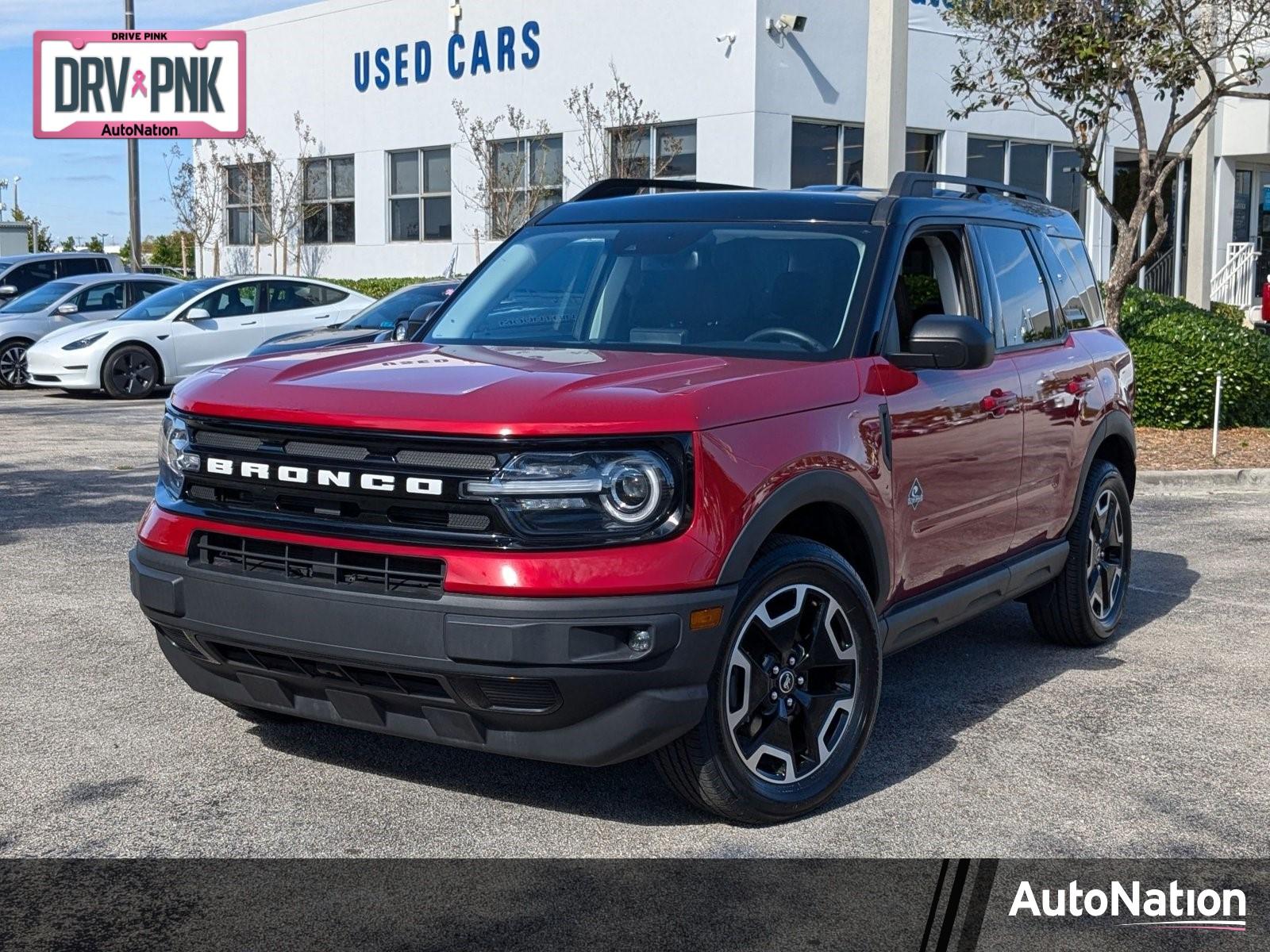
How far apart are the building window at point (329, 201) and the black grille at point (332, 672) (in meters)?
26.3

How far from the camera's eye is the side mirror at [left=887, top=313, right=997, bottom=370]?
16.9 ft

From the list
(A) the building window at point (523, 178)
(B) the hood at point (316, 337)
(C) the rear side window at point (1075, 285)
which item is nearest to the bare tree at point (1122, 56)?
(B) the hood at point (316, 337)

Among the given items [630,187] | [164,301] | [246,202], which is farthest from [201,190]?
[630,187]

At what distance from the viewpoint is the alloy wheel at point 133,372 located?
1934 centimetres

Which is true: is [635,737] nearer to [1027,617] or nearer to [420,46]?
[1027,617]

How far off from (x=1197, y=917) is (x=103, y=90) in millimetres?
31685

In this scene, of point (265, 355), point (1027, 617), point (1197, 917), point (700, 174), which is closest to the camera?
point (1197, 917)

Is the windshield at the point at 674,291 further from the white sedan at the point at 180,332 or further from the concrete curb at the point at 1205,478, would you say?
the white sedan at the point at 180,332

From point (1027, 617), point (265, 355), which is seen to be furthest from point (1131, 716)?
point (265, 355)

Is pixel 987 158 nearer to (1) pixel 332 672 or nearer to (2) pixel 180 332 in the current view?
(2) pixel 180 332

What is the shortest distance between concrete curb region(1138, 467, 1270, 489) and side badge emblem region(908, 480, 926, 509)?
25.8ft

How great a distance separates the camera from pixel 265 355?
5.25m

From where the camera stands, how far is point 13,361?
21125 mm

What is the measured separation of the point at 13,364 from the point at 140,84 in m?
12.6
